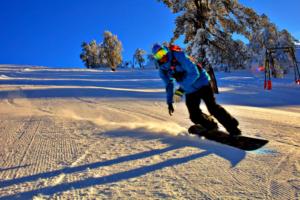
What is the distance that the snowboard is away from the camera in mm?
4641

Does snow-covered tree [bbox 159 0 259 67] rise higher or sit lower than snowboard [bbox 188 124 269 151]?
higher

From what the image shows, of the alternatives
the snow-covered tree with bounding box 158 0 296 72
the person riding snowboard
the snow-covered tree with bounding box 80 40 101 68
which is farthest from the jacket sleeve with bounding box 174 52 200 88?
the snow-covered tree with bounding box 80 40 101 68

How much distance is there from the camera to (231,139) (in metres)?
5.04

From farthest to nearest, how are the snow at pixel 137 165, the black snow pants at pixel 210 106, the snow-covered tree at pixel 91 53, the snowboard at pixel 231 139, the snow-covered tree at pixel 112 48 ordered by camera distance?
1. the snow-covered tree at pixel 91 53
2. the snow-covered tree at pixel 112 48
3. the black snow pants at pixel 210 106
4. the snowboard at pixel 231 139
5. the snow at pixel 137 165

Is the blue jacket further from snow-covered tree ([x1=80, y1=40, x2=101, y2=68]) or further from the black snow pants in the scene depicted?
snow-covered tree ([x1=80, y1=40, x2=101, y2=68])

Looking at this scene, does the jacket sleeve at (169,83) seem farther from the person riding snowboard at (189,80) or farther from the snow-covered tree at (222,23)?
the snow-covered tree at (222,23)

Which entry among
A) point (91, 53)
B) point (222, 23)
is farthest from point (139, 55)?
point (222, 23)

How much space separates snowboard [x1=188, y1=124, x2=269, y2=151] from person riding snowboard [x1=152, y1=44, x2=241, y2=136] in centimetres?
17

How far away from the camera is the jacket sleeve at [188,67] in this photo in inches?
201

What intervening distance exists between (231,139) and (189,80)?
3.86 feet

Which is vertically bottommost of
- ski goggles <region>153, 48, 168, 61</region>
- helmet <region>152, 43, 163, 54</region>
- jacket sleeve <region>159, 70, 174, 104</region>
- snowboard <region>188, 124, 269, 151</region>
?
snowboard <region>188, 124, 269, 151</region>

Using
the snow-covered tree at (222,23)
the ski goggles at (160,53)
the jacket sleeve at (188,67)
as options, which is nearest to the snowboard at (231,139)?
the jacket sleeve at (188,67)

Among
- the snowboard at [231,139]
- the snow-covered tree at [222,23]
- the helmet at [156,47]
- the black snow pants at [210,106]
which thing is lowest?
the snowboard at [231,139]

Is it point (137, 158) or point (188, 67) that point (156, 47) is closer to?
point (188, 67)
